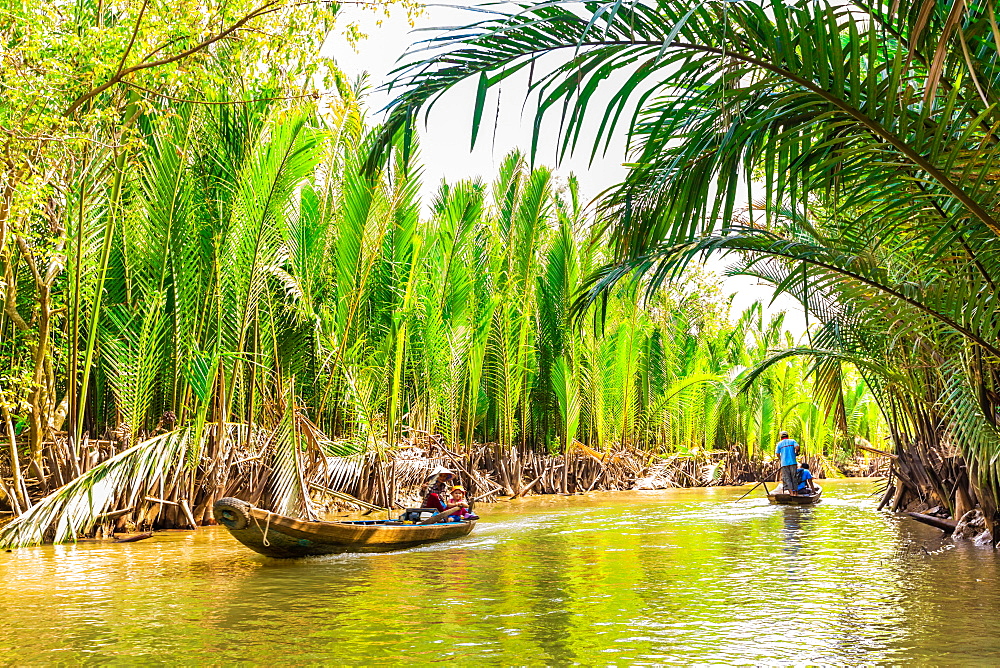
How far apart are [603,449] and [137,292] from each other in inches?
529

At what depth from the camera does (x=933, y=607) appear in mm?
6805

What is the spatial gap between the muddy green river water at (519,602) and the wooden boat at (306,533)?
0.20 meters

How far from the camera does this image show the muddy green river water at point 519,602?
18.6ft

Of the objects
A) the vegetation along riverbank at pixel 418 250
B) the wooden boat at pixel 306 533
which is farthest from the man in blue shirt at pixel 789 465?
the wooden boat at pixel 306 533

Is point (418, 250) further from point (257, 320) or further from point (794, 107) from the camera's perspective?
point (794, 107)

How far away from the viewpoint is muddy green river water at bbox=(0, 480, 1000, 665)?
5.66 meters

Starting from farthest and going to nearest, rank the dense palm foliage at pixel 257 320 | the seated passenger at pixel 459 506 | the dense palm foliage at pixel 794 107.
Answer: the seated passenger at pixel 459 506
the dense palm foliage at pixel 257 320
the dense palm foliage at pixel 794 107

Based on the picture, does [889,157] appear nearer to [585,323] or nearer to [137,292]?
[137,292]

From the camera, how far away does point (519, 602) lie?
7469mm

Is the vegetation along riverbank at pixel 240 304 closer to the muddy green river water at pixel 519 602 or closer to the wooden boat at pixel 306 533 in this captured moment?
the wooden boat at pixel 306 533

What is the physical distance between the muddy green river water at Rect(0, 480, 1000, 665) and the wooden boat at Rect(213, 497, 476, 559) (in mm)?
197

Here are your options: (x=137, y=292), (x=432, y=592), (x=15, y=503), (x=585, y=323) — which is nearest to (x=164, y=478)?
(x=15, y=503)

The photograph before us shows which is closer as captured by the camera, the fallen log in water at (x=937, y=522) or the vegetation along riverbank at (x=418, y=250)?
the vegetation along riverbank at (x=418, y=250)

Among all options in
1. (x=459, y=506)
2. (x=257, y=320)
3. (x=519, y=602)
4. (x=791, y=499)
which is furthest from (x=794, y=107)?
(x=791, y=499)
